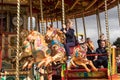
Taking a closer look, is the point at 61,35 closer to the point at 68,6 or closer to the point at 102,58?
the point at 102,58

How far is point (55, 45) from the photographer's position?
7852mm

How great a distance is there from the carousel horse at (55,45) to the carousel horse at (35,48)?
14 centimetres

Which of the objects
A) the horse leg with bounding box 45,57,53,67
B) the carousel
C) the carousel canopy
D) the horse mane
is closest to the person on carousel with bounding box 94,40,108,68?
the carousel

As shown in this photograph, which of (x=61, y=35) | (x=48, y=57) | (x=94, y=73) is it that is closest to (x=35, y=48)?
(x=48, y=57)

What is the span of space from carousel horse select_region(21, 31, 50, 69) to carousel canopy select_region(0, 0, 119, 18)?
13.9 ft

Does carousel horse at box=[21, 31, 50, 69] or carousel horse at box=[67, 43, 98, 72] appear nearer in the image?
carousel horse at box=[21, 31, 50, 69]

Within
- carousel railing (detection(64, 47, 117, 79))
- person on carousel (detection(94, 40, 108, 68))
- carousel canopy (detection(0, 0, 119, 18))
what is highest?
carousel canopy (detection(0, 0, 119, 18))

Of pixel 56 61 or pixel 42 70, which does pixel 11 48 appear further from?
pixel 56 61

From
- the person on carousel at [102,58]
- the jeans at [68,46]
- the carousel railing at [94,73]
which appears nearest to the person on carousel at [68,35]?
the jeans at [68,46]

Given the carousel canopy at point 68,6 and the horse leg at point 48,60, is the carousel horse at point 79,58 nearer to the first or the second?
the horse leg at point 48,60

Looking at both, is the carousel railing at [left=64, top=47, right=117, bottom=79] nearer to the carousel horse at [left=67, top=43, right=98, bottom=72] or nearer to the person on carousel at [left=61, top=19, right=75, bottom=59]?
the carousel horse at [left=67, top=43, right=98, bottom=72]

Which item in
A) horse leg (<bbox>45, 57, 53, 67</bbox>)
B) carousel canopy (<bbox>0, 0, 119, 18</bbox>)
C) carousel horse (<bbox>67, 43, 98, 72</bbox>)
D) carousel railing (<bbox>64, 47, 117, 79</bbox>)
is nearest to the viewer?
horse leg (<bbox>45, 57, 53, 67</bbox>)

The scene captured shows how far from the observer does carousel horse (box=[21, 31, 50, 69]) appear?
25.8 ft

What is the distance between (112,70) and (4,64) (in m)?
4.36
